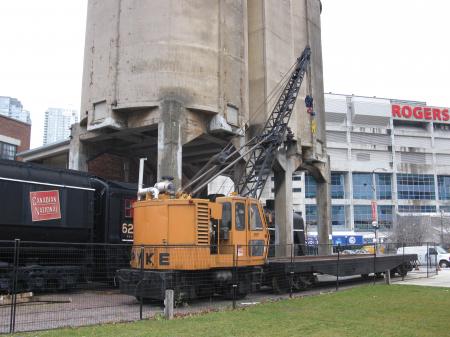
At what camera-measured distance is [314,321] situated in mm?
10906

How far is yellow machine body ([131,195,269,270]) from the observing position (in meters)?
14.4

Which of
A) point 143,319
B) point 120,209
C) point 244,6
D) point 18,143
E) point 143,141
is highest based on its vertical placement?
point 244,6

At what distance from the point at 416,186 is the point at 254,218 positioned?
307 feet

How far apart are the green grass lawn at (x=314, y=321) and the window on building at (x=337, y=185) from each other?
275 ft

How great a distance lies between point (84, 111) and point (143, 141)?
12.8ft

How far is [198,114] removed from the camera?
23.6 metres

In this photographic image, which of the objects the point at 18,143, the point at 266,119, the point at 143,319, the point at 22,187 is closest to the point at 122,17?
the point at 266,119

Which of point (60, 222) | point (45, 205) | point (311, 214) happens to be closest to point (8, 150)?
point (60, 222)

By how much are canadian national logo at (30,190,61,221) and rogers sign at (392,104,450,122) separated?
9531cm

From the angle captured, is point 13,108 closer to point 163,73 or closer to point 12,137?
point 12,137

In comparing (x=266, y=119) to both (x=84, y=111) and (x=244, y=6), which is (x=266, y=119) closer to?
(x=244, y=6)

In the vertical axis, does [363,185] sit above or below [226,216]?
above

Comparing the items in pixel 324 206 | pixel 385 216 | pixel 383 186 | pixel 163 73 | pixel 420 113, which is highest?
pixel 420 113

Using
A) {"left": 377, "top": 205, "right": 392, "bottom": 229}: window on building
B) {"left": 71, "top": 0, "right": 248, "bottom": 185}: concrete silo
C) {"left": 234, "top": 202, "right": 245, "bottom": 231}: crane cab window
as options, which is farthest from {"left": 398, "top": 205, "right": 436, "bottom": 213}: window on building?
{"left": 234, "top": 202, "right": 245, "bottom": 231}: crane cab window
